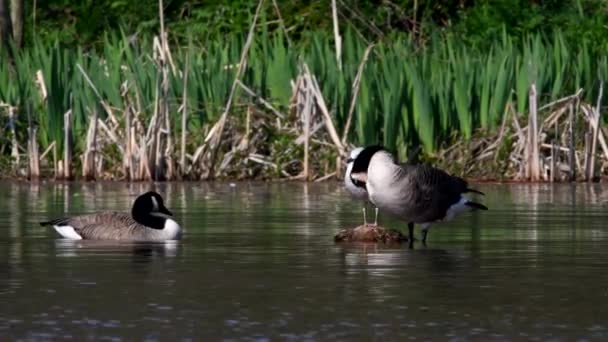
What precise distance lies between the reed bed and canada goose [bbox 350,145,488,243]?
23.0ft

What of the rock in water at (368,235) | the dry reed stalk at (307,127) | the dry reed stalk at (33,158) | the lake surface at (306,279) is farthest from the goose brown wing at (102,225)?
the dry reed stalk at (33,158)

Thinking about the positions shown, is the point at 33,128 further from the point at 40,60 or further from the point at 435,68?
the point at 435,68

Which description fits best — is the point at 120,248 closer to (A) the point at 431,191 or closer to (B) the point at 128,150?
(A) the point at 431,191

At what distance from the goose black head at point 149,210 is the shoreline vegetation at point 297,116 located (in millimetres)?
6559

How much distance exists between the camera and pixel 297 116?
22.5m

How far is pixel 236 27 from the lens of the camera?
2955 centimetres

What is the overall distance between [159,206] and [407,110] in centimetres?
782

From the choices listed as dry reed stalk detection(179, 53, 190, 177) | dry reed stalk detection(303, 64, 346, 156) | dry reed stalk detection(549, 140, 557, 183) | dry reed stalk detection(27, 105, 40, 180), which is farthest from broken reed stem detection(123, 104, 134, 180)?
dry reed stalk detection(549, 140, 557, 183)

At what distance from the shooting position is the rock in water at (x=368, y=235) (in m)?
13.7

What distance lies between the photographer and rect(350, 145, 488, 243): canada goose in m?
13.4

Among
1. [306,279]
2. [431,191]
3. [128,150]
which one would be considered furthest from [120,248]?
[128,150]

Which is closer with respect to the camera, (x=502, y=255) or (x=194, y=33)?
(x=502, y=255)

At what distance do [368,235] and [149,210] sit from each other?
6.50 feet

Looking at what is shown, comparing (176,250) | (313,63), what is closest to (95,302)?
(176,250)
